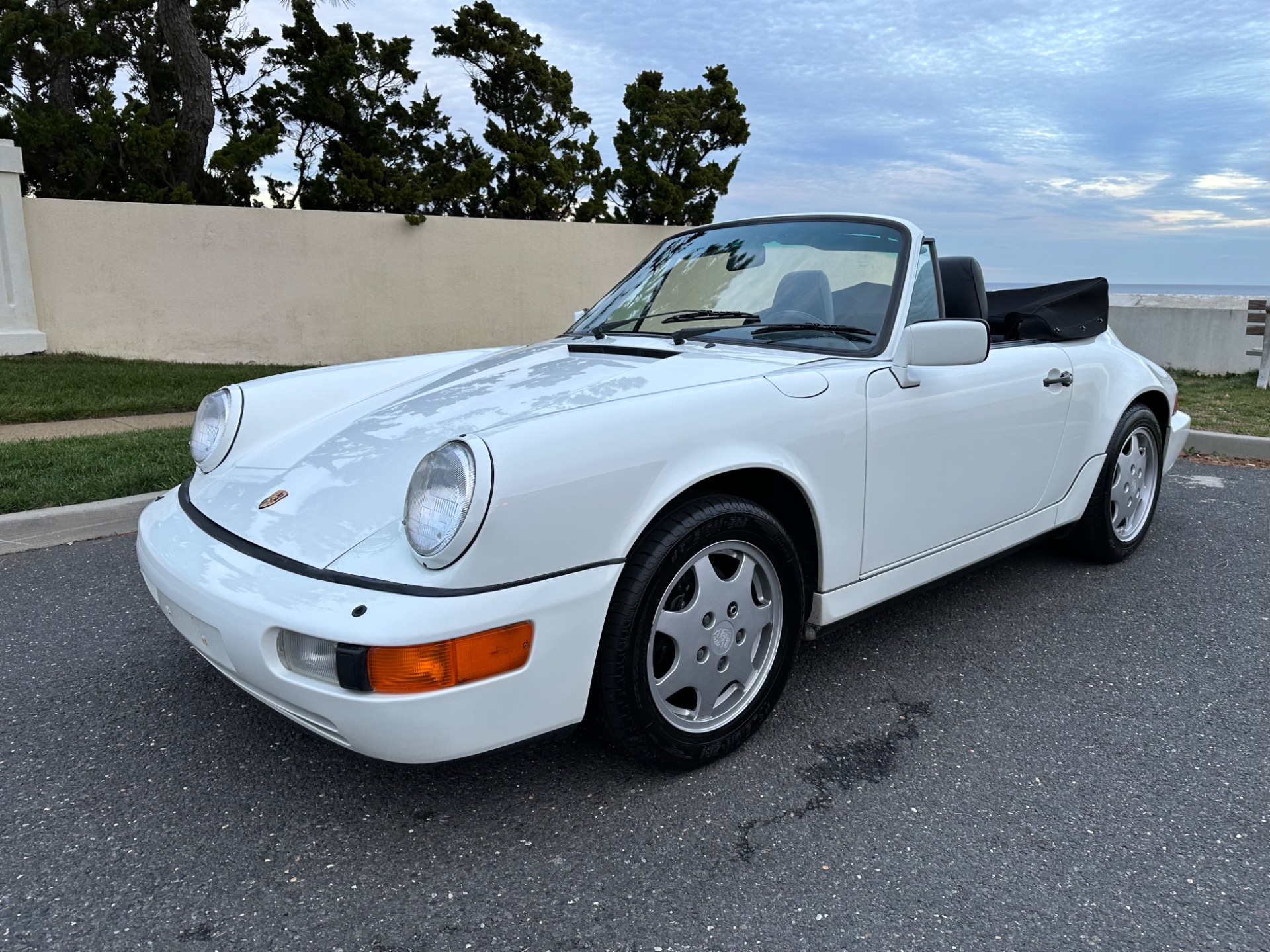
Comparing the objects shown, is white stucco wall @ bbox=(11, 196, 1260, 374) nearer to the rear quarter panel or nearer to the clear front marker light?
the rear quarter panel

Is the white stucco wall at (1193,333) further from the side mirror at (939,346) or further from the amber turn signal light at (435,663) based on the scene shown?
the amber turn signal light at (435,663)

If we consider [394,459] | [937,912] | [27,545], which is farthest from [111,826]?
[27,545]

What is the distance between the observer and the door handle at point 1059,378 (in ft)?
10.6

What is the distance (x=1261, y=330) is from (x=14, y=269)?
12.6m

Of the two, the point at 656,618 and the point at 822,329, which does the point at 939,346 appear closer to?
the point at 822,329

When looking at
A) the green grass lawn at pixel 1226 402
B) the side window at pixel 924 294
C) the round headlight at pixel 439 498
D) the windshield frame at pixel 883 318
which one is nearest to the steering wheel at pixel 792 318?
the windshield frame at pixel 883 318

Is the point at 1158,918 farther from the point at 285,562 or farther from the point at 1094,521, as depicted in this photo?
the point at 1094,521

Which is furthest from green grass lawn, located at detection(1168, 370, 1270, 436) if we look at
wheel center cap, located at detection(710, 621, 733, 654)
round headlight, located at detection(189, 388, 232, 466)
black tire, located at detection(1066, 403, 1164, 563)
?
round headlight, located at detection(189, 388, 232, 466)

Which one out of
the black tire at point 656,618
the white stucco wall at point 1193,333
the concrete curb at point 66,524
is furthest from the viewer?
the white stucco wall at point 1193,333

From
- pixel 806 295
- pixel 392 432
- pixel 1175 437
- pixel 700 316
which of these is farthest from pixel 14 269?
pixel 1175 437

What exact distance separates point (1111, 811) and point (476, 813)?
1.51 metres

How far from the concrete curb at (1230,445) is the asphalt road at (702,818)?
12.8ft

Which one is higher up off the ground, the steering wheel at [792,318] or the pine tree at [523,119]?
the pine tree at [523,119]

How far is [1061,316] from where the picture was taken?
3.64 meters
